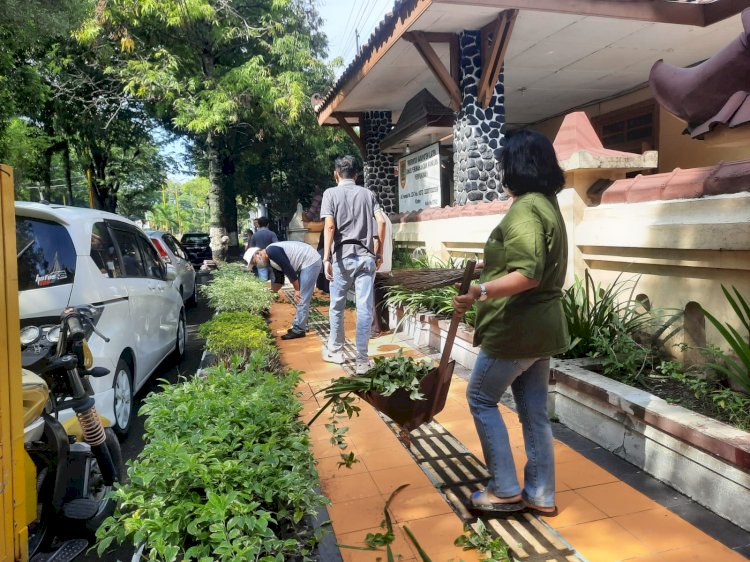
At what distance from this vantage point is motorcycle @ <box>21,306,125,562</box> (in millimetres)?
2369

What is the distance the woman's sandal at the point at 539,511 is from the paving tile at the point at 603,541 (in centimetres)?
11

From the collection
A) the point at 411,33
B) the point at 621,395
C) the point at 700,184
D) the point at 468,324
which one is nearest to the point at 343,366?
the point at 468,324

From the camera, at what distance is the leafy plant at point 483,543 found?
2.44 metres

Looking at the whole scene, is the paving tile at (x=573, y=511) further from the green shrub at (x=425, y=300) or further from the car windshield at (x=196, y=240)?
the car windshield at (x=196, y=240)

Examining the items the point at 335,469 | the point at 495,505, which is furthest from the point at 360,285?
the point at 495,505

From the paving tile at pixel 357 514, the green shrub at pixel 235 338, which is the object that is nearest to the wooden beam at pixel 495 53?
the green shrub at pixel 235 338

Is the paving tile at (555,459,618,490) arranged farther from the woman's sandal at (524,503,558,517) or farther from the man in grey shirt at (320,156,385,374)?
the man in grey shirt at (320,156,385,374)

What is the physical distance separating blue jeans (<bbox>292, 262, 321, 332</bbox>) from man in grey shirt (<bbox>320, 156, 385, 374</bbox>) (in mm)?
1646

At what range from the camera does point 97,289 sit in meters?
3.96

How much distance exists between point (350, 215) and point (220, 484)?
349 centimetres

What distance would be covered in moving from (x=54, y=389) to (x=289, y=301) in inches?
328

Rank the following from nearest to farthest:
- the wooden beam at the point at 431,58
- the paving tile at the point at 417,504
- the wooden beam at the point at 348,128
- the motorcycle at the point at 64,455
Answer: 1. the motorcycle at the point at 64,455
2. the paving tile at the point at 417,504
3. the wooden beam at the point at 431,58
4. the wooden beam at the point at 348,128

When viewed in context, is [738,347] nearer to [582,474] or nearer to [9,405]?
[582,474]

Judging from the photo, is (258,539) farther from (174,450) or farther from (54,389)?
(54,389)
